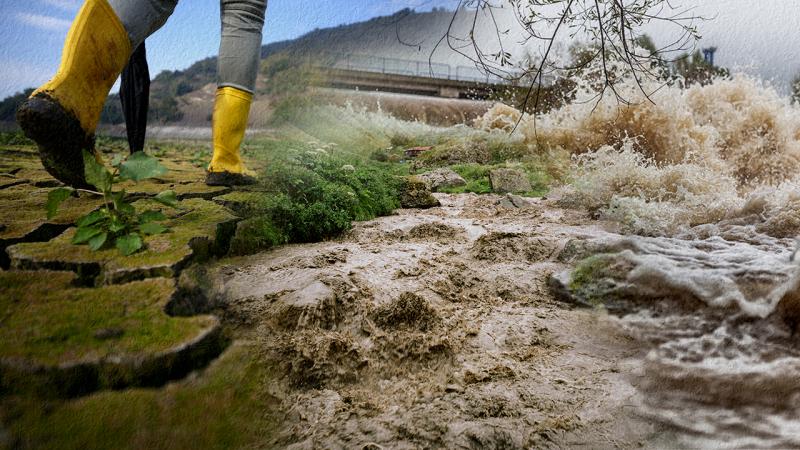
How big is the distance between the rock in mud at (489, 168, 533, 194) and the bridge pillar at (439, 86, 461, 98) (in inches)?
15.2

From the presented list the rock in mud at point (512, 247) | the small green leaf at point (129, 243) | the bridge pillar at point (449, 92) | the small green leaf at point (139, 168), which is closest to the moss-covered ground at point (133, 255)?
the small green leaf at point (129, 243)

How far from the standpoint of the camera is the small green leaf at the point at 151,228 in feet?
3.70

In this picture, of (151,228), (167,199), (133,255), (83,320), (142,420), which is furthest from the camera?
(167,199)

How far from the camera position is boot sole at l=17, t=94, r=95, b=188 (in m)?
1.12

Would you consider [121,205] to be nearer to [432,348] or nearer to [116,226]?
[116,226]

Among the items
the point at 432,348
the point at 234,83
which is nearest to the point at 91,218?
the point at 234,83

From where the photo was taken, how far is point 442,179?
2.06 metres

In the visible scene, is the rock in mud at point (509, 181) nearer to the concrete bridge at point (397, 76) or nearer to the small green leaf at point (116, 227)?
the concrete bridge at point (397, 76)

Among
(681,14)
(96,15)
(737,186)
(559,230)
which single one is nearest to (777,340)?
(559,230)

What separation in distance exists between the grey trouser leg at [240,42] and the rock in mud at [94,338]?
2.72 feet

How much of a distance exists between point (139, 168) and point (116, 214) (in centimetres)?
12

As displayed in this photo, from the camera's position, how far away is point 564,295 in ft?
4.41

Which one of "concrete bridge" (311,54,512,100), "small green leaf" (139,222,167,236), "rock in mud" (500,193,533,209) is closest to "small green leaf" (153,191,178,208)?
"small green leaf" (139,222,167,236)

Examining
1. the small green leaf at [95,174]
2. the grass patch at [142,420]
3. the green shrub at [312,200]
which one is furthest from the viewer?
the green shrub at [312,200]
